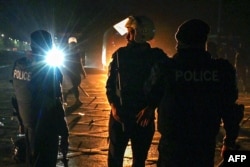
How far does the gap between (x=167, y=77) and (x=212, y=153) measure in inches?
29.7

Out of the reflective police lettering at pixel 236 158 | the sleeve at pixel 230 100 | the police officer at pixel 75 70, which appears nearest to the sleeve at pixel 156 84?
the sleeve at pixel 230 100

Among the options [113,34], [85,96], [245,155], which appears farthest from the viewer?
[113,34]

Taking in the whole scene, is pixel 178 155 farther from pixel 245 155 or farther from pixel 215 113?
pixel 245 155

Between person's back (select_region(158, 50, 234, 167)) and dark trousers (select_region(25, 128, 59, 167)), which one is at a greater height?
person's back (select_region(158, 50, 234, 167))

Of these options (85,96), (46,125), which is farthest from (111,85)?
(85,96)

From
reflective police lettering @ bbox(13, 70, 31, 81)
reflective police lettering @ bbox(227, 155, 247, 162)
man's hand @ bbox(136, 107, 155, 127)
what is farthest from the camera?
reflective police lettering @ bbox(13, 70, 31, 81)

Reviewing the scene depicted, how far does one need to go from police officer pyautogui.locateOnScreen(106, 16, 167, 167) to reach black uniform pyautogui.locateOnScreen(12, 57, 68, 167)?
62 centimetres

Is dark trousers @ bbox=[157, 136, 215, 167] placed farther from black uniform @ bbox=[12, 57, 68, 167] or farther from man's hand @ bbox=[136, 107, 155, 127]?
black uniform @ bbox=[12, 57, 68, 167]

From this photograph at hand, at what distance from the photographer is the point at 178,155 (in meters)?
3.20

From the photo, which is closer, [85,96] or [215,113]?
[215,113]

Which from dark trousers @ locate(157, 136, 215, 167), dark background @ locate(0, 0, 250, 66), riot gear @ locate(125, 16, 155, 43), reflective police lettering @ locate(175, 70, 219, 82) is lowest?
dark trousers @ locate(157, 136, 215, 167)

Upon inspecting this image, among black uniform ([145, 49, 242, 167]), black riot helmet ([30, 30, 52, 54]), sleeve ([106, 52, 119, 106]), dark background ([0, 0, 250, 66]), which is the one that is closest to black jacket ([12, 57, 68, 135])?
black riot helmet ([30, 30, 52, 54])

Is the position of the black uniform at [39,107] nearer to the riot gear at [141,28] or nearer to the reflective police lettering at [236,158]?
the riot gear at [141,28]

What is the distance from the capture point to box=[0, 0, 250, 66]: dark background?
102ft
